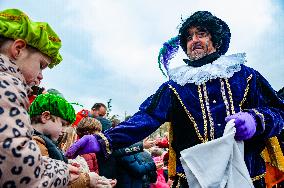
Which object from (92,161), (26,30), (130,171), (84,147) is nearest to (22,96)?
(26,30)

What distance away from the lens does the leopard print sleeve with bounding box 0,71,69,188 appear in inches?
51.4

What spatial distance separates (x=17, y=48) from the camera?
1705 mm

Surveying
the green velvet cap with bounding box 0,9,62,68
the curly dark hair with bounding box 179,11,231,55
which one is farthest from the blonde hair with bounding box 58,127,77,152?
the green velvet cap with bounding box 0,9,62,68

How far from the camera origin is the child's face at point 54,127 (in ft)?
8.62

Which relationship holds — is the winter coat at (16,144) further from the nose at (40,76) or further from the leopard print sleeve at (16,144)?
the nose at (40,76)

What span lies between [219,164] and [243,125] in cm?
27

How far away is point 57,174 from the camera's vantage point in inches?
61.2

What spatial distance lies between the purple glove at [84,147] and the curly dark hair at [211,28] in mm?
1125

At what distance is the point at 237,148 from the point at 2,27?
1.43m

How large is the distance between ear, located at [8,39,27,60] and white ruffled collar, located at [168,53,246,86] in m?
1.24

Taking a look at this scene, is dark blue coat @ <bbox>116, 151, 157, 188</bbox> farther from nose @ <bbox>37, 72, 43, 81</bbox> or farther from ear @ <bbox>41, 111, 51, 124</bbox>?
nose @ <bbox>37, 72, 43, 81</bbox>

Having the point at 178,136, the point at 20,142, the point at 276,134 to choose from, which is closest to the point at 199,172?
the point at 178,136

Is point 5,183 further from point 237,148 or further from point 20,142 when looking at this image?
point 237,148

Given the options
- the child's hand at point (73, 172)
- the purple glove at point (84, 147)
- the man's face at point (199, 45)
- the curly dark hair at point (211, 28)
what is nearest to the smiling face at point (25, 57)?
the child's hand at point (73, 172)
